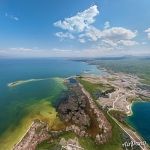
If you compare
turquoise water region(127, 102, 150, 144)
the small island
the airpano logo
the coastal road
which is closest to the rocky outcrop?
the small island

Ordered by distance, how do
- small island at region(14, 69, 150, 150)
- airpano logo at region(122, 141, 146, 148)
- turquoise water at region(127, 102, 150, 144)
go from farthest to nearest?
turquoise water at region(127, 102, 150, 144), airpano logo at region(122, 141, 146, 148), small island at region(14, 69, 150, 150)

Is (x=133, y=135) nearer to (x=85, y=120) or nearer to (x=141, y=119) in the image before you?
(x=85, y=120)

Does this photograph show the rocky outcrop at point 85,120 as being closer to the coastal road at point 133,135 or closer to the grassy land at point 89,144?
the grassy land at point 89,144

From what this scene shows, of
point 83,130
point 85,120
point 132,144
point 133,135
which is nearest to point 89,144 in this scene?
point 83,130

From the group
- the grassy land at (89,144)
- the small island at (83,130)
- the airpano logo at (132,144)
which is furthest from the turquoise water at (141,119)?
the grassy land at (89,144)

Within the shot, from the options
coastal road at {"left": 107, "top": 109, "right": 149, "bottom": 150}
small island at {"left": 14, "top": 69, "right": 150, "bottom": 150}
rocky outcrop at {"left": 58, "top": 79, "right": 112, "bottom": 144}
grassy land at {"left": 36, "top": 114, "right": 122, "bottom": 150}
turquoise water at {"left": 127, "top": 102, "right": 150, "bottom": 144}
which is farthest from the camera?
turquoise water at {"left": 127, "top": 102, "right": 150, "bottom": 144}

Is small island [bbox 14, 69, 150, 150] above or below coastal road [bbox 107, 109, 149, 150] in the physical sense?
above

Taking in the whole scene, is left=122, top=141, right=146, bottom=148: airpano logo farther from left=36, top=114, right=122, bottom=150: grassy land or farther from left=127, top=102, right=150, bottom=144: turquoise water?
left=127, top=102, right=150, bottom=144: turquoise water

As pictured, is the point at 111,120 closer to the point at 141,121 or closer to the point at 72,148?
the point at 141,121
